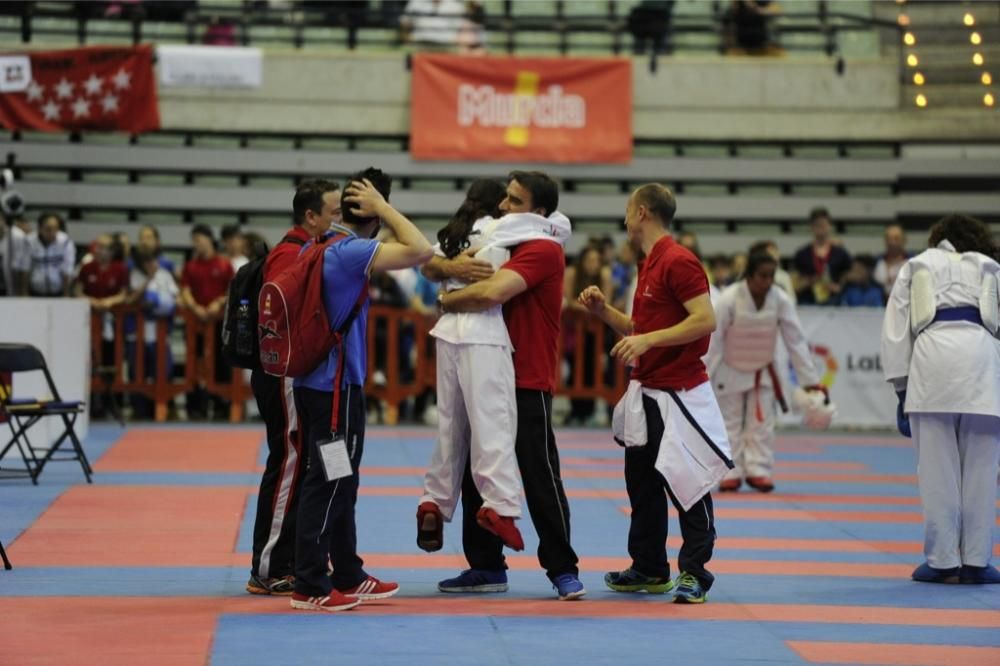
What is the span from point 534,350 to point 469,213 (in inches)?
30.6

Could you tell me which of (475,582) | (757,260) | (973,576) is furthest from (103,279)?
(973,576)

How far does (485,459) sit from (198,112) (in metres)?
15.6

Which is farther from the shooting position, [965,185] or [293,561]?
[965,185]

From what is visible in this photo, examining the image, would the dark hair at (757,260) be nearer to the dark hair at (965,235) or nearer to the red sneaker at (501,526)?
the dark hair at (965,235)

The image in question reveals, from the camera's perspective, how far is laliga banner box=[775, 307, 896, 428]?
61.0 feet

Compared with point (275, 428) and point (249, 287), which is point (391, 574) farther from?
point (249, 287)

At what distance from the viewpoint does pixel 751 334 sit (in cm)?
1283

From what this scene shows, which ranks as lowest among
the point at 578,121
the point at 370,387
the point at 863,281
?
the point at 370,387

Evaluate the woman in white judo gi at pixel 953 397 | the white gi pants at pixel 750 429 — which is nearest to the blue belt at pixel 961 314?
the woman in white judo gi at pixel 953 397

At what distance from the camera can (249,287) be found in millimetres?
7859

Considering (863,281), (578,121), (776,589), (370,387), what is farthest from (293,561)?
(578,121)

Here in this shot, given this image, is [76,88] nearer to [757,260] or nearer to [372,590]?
[757,260]

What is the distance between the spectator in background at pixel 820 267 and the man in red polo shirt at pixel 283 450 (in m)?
12.3

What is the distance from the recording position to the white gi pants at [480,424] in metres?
7.60
